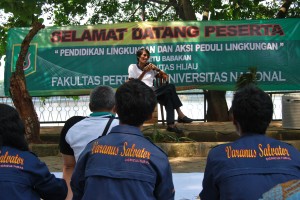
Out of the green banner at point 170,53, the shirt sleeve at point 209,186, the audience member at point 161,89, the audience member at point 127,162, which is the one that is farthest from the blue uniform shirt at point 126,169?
the green banner at point 170,53

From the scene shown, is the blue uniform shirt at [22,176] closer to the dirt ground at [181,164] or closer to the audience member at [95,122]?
the audience member at [95,122]

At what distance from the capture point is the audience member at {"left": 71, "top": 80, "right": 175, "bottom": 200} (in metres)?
2.45

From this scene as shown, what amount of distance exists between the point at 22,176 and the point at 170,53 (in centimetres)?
888

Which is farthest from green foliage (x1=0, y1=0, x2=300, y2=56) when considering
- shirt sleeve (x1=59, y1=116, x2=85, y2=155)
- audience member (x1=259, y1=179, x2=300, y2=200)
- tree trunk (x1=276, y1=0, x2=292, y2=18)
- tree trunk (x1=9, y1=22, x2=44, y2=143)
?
audience member (x1=259, y1=179, x2=300, y2=200)

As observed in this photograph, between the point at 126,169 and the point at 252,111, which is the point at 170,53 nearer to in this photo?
the point at 252,111

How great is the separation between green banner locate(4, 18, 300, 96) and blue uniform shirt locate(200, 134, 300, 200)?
885 centimetres

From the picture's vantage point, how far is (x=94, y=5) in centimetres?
1558

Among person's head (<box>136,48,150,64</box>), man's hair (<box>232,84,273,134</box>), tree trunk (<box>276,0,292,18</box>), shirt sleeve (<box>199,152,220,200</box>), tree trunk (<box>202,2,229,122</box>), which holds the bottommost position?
tree trunk (<box>202,2,229,122</box>)

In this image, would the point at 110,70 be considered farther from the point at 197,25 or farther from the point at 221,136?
the point at 221,136

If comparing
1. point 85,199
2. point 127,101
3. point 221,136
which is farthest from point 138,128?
point 221,136

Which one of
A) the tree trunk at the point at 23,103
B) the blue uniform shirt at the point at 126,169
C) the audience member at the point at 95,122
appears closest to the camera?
the blue uniform shirt at the point at 126,169

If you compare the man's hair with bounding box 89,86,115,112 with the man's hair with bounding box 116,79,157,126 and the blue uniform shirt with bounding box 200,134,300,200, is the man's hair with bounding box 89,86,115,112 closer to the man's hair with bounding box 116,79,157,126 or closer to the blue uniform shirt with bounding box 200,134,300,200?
the man's hair with bounding box 116,79,157,126

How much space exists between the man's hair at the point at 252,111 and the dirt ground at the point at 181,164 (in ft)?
15.3

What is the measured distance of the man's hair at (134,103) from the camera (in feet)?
8.65
